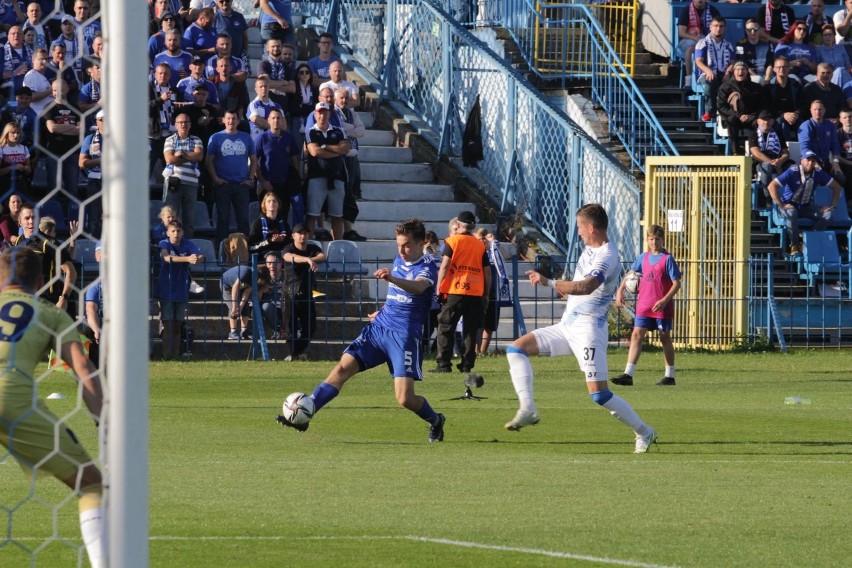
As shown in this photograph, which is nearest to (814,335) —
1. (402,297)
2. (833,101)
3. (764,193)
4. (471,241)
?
(764,193)

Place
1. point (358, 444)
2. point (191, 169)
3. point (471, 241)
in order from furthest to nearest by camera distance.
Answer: point (191, 169) < point (471, 241) < point (358, 444)

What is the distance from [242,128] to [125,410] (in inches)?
749

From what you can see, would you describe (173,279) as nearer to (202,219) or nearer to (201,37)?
(202,219)

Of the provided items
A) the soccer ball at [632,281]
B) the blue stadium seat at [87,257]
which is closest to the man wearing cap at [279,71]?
the blue stadium seat at [87,257]

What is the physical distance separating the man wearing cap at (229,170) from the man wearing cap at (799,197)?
8826mm

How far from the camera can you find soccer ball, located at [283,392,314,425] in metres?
12.9

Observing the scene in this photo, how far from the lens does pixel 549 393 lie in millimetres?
18016

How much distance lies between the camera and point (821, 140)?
26.9 m

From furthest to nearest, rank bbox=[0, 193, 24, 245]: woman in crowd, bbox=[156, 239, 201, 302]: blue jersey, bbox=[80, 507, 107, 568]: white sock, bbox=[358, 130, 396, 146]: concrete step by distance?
1. bbox=[358, 130, 396, 146]: concrete step
2. bbox=[156, 239, 201, 302]: blue jersey
3. bbox=[0, 193, 24, 245]: woman in crowd
4. bbox=[80, 507, 107, 568]: white sock

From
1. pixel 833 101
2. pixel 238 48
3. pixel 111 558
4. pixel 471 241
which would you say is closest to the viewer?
pixel 111 558

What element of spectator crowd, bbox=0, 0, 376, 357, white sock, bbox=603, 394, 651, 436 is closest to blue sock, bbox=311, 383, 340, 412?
white sock, bbox=603, 394, 651, 436

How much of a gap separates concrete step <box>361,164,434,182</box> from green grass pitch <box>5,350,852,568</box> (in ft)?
33.0

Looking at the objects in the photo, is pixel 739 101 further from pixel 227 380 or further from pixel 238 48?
pixel 227 380

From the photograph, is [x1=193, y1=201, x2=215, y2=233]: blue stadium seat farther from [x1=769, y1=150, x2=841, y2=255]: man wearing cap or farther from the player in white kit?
the player in white kit
